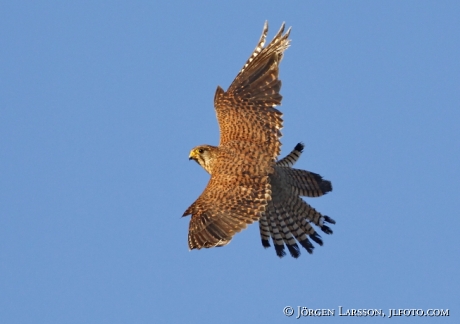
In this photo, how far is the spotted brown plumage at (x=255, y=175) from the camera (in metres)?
15.2

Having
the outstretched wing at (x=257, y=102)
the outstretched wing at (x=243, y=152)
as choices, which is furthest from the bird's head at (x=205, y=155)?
the outstretched wing at (x=257, y=102)

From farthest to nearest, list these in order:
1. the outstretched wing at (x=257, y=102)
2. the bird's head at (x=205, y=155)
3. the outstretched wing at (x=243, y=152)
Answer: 1. the outstretched wing at (x=257, y=102)
2. the bird's head at (x=205, y=155)
3. the outstretched wing at (x=243, y=152)

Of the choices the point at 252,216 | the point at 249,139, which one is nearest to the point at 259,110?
the point at 249,139

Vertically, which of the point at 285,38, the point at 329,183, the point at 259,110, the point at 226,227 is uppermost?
the point at 285,38

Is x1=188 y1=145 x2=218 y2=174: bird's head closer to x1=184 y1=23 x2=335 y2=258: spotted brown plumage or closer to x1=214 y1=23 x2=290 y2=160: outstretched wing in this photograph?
x1=184 y1=23 x2=335 y2=258: spotted brown plumage

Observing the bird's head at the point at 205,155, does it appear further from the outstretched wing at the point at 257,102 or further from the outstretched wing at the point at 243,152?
the outstretched wing at the point at 257,102

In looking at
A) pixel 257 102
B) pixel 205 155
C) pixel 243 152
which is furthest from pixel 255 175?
pixel 257 102

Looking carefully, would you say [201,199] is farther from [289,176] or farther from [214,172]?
[289,176]

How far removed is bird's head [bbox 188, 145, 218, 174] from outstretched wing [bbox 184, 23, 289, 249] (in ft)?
0.47

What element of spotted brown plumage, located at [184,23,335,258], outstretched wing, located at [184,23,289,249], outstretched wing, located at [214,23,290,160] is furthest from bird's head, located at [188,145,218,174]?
outstretched wing, located at [214,23,290,160]

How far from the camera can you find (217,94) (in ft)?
59.6

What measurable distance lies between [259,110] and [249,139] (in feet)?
2.39

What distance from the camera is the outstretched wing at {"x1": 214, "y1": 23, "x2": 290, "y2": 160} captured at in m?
17.2

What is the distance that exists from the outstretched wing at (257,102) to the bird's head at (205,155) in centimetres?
55
